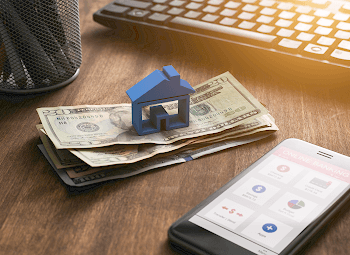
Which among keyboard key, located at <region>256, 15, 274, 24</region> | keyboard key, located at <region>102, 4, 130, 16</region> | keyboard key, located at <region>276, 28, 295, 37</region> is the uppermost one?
keyboard key, located at <region>256, 15, 274, 24</region>

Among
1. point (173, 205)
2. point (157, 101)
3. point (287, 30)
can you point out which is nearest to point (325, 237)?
point (173, 205)

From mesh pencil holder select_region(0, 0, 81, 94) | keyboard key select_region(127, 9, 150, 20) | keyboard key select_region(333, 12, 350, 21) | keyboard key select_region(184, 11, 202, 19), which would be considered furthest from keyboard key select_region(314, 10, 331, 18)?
mesh pencil holder select_region(0, 0, 81, 94)

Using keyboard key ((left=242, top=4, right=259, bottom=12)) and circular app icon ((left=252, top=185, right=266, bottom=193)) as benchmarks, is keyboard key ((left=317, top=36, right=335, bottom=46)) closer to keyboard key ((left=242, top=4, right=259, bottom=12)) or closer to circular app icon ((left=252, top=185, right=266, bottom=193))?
keyboard key ((left=242, top=4, right=259, bottom=12))

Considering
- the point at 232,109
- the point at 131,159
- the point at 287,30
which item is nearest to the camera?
the point at 131,159

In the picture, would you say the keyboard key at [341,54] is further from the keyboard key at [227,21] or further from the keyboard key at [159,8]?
the keyboard key at [159,8]

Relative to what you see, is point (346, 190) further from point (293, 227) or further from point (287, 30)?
point (287, 30)

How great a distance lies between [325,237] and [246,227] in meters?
0.08

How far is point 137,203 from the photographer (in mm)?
426

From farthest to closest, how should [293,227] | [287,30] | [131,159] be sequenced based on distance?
1. [287,30]
2. [131,159]
3. [293,227]

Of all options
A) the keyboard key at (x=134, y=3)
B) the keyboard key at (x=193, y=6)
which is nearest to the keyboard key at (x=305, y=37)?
the keyboard key at (x=193, y=6)

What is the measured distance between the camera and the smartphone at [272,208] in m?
0.36

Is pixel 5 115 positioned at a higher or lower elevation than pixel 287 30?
lower

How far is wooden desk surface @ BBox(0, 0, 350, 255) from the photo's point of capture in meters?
0.38

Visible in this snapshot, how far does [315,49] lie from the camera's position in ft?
2.18
